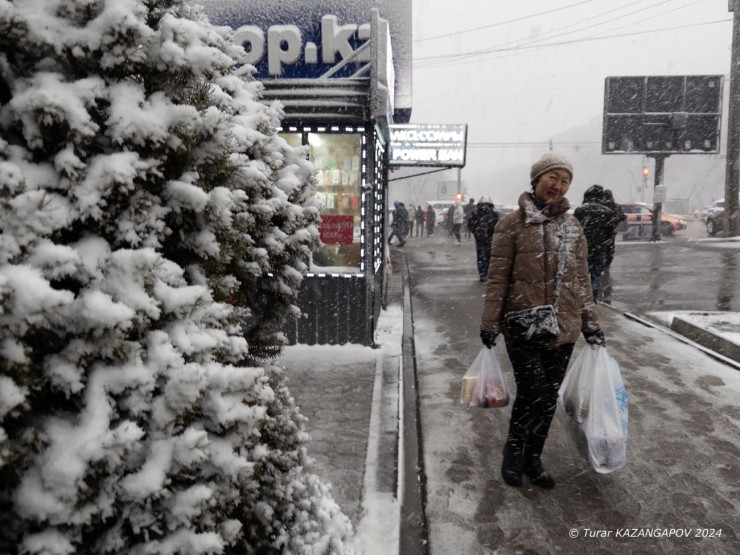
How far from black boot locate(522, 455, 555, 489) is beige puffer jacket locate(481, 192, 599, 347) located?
0.85m

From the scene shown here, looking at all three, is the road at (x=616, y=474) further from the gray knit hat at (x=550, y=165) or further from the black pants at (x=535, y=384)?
the gray knit hat at (x=550, y=165)

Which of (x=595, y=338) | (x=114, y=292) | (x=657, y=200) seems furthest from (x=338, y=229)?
(x=657, y=200)

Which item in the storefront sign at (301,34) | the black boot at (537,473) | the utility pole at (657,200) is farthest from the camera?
the utility pole at (657,200)

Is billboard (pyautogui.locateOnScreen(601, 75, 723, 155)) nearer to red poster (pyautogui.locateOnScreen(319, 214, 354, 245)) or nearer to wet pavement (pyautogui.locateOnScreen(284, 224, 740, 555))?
wet pavement (pyautogui.locateOnScreen(284, 224, 740, 555))

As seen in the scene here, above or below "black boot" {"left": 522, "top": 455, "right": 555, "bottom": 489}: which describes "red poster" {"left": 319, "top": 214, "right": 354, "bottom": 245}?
above

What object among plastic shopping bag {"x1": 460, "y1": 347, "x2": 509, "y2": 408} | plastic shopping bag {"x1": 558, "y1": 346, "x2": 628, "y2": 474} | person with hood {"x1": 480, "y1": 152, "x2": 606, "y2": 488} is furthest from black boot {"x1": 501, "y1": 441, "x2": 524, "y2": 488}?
plastic shopping bag {"x1": 558, "y1": 346, "x2": 628, "y2": 474}

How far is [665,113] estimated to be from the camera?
21.4m

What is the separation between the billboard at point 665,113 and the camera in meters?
21.2

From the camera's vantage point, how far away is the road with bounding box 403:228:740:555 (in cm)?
307

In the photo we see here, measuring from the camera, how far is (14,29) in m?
1.22

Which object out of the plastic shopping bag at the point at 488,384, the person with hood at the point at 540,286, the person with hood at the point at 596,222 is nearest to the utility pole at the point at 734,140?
the person with hood at the point at 596,222

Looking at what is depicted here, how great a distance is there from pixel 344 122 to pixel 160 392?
5330mm

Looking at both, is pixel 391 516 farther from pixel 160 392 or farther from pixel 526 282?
pixel 160 392

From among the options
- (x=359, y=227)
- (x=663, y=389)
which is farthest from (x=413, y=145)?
(x=663, y=389)
